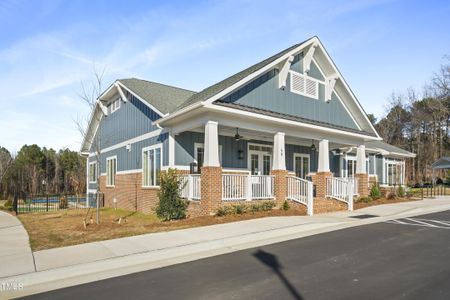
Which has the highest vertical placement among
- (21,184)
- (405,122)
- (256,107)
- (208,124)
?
(405,122)

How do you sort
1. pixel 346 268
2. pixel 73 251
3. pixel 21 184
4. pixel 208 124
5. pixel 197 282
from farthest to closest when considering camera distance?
pixel 21 184 < pixel 208 124 < pixel 73 251 < pixel 346 268 < pixel 197 282

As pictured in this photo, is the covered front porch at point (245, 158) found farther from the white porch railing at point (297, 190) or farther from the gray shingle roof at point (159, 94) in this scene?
the gray shingle roof at point (159, 94)

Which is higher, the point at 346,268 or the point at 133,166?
the point at 133,166

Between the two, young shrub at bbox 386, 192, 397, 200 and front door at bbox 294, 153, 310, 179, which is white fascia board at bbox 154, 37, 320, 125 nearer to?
front door at bbox 294, 153, 310, 179

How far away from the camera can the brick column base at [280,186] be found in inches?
579

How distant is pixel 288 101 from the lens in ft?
54.3

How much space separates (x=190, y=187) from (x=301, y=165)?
8529mm

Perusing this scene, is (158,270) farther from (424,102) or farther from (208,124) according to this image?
(424,102)

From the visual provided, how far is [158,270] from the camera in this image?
6.66 meters

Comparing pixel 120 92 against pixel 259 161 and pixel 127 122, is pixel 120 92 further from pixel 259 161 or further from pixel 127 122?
pixel 259 161

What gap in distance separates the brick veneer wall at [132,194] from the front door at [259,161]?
5.09 metres

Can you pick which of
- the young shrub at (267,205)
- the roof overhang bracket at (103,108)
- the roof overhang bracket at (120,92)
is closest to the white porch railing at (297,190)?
the young shrub at (267,205)

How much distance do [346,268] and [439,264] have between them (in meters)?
1.89

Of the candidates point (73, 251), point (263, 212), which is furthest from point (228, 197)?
point (73, 251)
